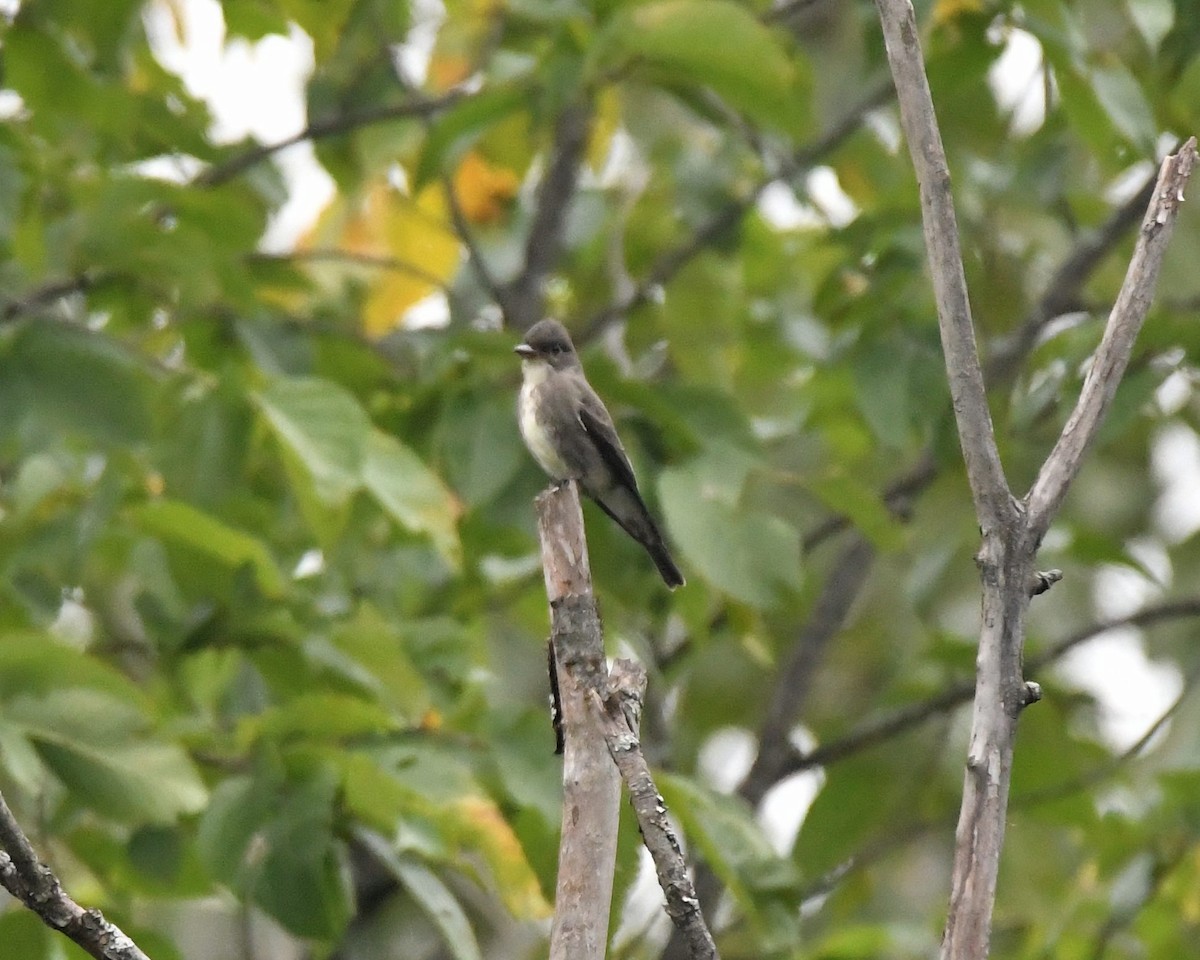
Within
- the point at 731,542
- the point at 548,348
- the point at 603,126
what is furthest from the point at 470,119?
the point at 603,126

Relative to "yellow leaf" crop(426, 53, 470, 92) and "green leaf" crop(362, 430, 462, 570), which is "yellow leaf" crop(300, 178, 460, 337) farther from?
"green leaf" crop(362, 430, 462, 570)

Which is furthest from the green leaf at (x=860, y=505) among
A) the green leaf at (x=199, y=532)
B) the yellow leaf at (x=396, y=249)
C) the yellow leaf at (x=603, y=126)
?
the yellow leaf at (x=396, y=249)

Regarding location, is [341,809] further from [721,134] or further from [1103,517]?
[1103,517]

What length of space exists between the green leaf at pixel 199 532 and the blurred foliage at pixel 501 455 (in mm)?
11

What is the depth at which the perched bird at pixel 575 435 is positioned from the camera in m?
4.74

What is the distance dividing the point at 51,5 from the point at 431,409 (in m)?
1.43

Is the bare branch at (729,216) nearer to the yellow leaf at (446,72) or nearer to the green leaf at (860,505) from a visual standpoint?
the yellow leaf at (446,72)

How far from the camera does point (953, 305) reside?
2275 mm

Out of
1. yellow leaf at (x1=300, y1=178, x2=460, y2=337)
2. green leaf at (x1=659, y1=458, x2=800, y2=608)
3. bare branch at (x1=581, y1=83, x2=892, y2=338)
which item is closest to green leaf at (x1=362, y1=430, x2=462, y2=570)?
green leaf at (x1=659, y1=458, x2=800, y2=608)

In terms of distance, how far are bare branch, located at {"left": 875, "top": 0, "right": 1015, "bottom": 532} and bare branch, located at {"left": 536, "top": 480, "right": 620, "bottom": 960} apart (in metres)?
0.59

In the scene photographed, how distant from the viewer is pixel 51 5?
180 inches

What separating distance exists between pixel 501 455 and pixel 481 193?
2.28 m

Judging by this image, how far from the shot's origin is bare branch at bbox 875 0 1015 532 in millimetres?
2254

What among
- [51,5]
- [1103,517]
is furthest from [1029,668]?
[51,5]
